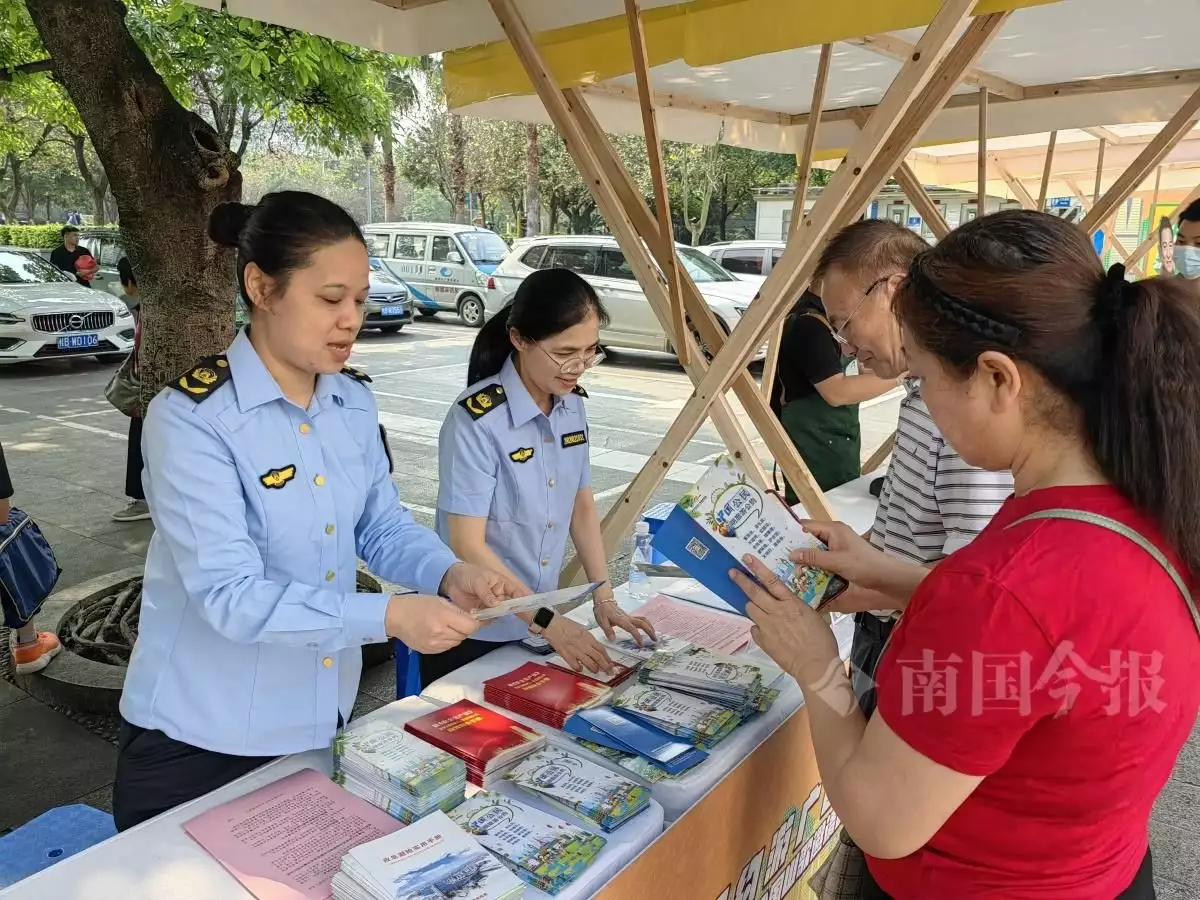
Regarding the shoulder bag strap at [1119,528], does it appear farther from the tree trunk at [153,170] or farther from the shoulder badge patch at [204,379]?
the tree trunk at [153,170]

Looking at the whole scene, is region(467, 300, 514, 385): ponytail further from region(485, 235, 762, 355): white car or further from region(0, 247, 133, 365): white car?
region(0, 247, 133, 365): white car

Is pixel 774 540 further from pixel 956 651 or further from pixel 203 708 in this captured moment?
pixel 203 708

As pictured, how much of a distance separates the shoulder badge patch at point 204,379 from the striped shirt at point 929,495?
3.90ft

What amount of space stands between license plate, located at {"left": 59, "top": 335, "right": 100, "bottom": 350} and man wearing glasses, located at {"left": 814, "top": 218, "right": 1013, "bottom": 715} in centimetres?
1045

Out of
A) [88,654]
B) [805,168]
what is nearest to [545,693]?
[88,654]

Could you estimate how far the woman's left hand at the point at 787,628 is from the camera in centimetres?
116

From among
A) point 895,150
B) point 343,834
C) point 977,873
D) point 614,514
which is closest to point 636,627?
point 343,834

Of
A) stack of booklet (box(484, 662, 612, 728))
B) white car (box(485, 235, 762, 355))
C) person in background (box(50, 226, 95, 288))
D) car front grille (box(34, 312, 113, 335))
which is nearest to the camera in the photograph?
stack of booklet (box(484, 662, 612, 728))

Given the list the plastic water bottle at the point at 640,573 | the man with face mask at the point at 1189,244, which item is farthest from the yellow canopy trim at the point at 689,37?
the man with face mask at the point at 1189,244

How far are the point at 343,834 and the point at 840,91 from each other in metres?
3.96

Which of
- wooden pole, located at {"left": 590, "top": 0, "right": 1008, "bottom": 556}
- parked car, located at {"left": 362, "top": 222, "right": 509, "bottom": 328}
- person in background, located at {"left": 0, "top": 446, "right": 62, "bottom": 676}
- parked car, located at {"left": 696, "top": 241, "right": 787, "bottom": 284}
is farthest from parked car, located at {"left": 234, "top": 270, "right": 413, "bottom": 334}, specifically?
wooden pole, located at {"left": 590, "top": 0, "right": 1008, "bottom": 556}

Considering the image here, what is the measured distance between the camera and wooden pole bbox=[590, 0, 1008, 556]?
2215 millimetres

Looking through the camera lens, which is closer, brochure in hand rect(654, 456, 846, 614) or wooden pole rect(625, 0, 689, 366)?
brochure in hand rect(654, 456, 846, 614)

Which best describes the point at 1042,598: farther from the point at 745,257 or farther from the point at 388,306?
the point at 388,306
